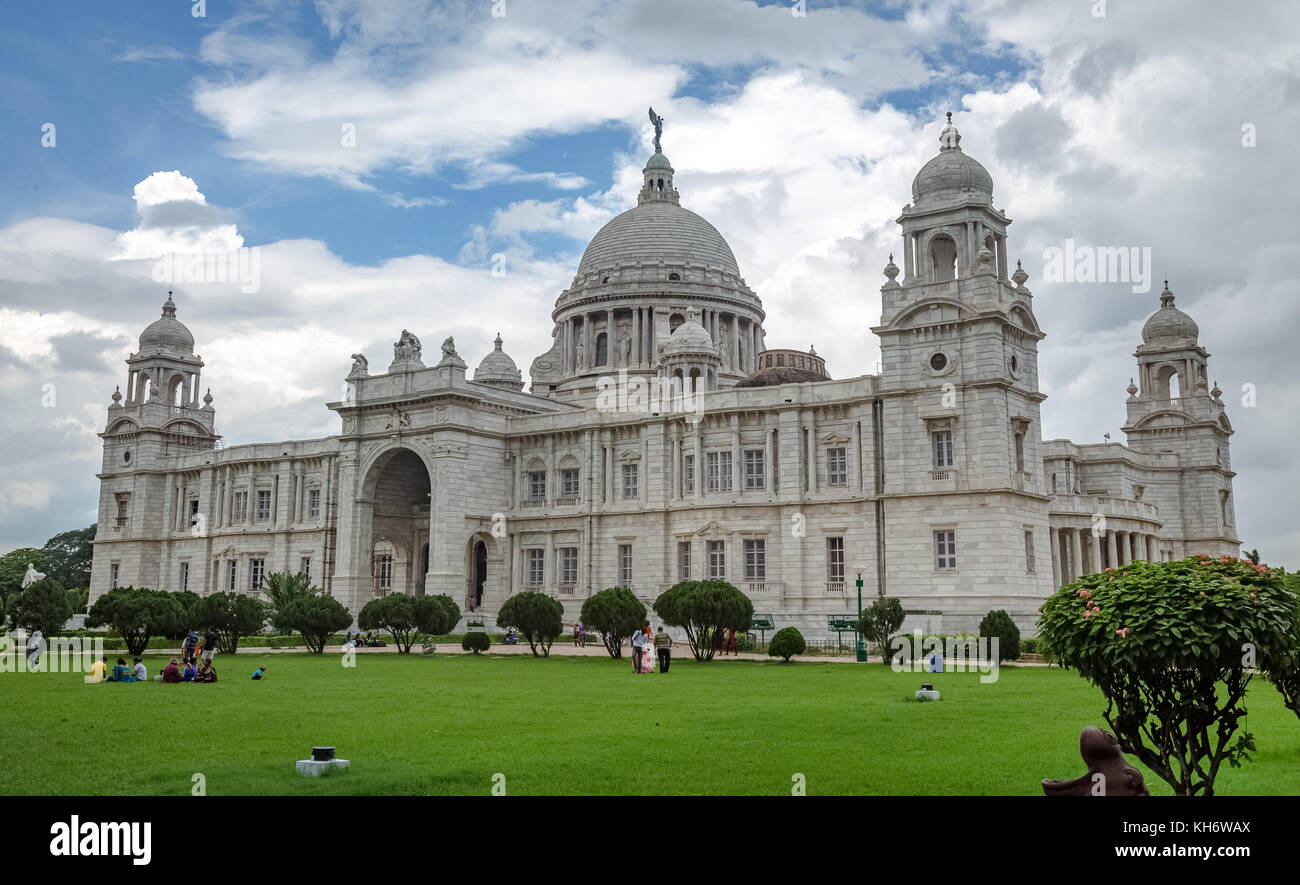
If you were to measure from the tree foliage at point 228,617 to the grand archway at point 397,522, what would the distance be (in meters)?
19.2

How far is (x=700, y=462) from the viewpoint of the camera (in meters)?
54.0

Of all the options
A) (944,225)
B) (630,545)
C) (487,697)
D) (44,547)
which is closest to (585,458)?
(630,545)

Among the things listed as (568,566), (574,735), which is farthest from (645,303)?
(574,735)

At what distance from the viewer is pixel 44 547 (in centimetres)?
11131

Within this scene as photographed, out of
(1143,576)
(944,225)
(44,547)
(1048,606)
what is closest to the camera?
(1143,576)

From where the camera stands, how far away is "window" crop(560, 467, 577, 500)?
58844mm

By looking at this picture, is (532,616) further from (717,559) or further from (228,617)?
(717,559)

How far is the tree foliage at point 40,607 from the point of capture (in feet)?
122

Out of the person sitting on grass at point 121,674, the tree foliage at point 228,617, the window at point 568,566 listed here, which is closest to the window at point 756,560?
the window at point 568,566

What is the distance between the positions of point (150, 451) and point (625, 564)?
38.8m

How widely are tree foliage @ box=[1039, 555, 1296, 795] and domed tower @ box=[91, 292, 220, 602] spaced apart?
72084 millimetres
